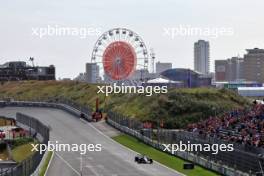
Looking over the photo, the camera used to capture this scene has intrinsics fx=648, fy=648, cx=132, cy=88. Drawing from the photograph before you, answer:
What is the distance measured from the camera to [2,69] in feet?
640

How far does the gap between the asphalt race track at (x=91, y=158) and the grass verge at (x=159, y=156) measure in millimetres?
939

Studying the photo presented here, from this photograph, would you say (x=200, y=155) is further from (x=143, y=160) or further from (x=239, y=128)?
(x=239, y=128)

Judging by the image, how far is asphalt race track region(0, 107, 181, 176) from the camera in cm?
4784

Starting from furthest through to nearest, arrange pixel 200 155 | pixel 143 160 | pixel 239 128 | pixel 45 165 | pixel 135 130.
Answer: pixel 135 130
pixel 239 128
pixel 143 160
pixel 200 155
pixel 45 165

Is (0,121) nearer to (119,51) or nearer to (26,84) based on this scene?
(119,51)

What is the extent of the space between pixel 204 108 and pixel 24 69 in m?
121

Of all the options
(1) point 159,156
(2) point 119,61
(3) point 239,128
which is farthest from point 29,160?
(2) point 119,61

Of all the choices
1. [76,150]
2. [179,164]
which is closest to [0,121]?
[76,150]

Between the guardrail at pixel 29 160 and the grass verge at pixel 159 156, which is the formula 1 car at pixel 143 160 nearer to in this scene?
the grass verge at pixel 159 156

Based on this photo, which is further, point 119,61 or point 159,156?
point 119,61

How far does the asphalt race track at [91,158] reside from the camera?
47.8 m

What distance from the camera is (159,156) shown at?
56.8 m

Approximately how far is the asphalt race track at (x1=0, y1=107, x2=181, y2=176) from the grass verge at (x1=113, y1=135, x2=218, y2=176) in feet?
3.08

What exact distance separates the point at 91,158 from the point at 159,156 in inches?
234
